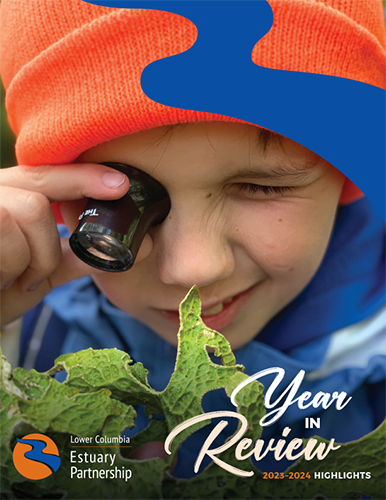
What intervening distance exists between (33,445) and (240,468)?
0.22 metres

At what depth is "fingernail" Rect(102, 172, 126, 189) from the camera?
1.76ft

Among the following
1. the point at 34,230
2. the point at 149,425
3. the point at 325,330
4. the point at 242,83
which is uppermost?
the point at 242,83

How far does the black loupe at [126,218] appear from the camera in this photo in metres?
0.53

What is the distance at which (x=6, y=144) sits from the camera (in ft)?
2.38

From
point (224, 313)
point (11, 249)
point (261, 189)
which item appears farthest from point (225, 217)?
point (11, 249)

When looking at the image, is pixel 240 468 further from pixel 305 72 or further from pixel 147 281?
pixel 305 72

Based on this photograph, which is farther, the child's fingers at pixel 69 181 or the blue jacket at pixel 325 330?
the blue jacket at pixel 325 330

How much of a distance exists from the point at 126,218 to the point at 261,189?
0.16 m

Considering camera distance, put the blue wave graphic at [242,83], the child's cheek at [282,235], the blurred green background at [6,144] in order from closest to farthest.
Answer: the blue wave graphic at [242,83], the child's cheek at [282,235], the blurred green background at [6,144]

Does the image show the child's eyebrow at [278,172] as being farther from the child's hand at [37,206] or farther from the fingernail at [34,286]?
the fingernail at [34,286]

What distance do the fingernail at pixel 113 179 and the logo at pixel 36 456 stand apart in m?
0.27

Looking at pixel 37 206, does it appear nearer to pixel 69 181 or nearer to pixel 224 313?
pixel 69 181

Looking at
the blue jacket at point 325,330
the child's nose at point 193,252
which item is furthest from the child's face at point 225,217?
the blue jacket at point 325,330

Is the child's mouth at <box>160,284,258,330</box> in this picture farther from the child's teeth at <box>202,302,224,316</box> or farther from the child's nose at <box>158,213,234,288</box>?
the child's nose at <box>158,213,234,288</box>
